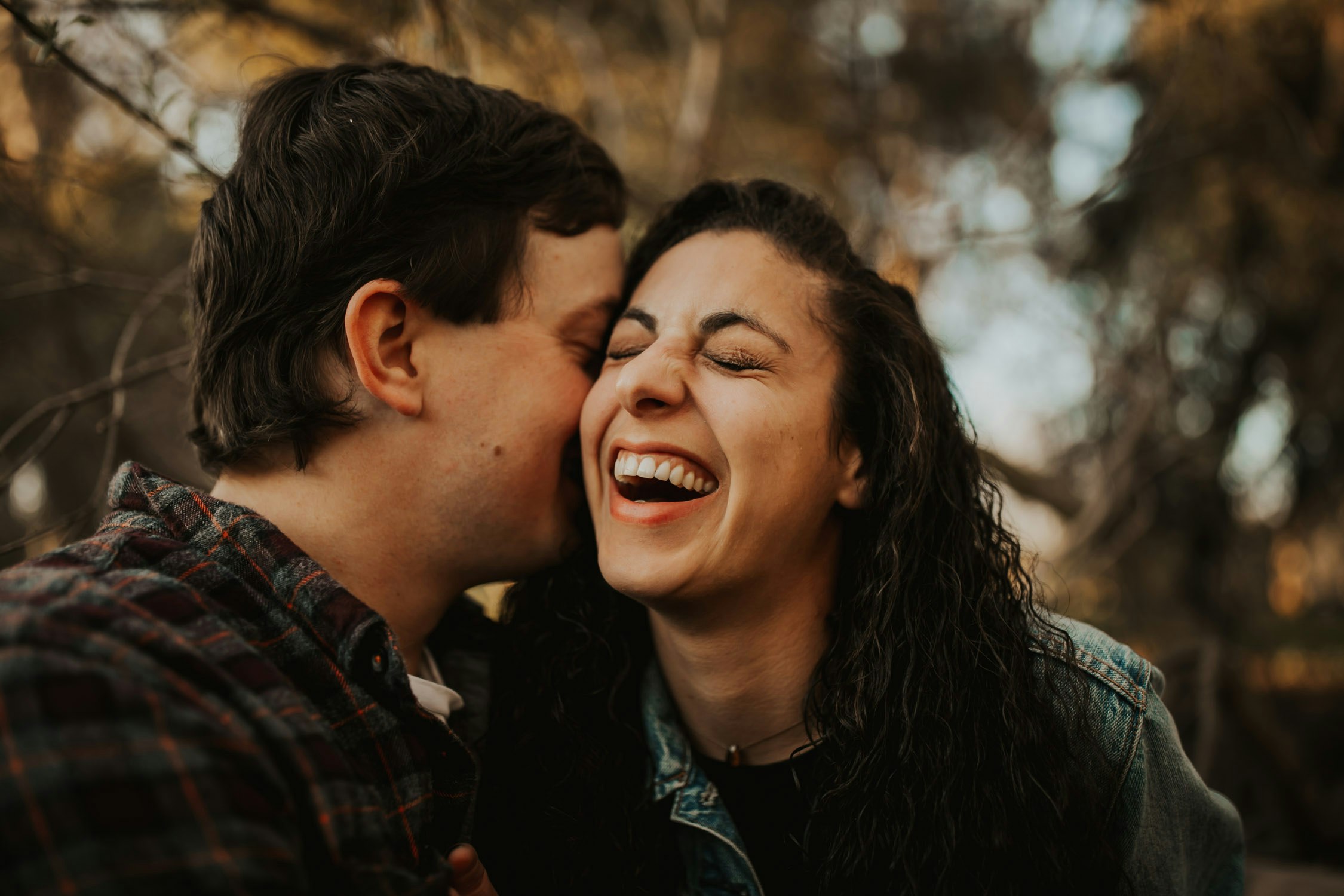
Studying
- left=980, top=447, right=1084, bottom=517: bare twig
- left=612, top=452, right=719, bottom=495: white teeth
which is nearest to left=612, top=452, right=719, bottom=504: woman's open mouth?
left=612, top=452, right=719, bottom=495: white teeth

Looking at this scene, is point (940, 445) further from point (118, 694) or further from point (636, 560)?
point (118, 694)

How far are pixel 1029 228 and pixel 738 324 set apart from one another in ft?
8.89

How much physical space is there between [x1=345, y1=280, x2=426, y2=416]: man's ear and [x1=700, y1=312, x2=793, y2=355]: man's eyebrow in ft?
2.23

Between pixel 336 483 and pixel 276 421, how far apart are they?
19cm

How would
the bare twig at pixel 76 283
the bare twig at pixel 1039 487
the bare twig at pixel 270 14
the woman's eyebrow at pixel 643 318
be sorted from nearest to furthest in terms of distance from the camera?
the woman's eyebrow at pixel 643 318 → the bare twig at pixel 76 283 → the bare twig at pixel 270 14 → the bare twig at pixel 1039 487

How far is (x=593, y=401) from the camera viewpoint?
218 centimetres

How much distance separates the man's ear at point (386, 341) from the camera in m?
2.03

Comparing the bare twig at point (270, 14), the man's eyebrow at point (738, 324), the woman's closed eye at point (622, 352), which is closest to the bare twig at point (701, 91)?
the bare twig at point (270, 14)

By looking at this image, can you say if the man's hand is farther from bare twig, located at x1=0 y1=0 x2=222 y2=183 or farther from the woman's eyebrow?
bare twig, located at x1=0 y1=0 x2=222 y2=183

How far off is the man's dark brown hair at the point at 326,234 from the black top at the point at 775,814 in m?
1.30

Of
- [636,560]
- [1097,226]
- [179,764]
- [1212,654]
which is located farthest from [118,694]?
[1097,226]

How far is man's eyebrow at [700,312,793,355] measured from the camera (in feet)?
6.86

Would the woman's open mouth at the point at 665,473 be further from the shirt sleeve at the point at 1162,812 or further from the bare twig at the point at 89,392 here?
the bare twig at the point at 89,392

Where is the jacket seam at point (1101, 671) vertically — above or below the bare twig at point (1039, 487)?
above
